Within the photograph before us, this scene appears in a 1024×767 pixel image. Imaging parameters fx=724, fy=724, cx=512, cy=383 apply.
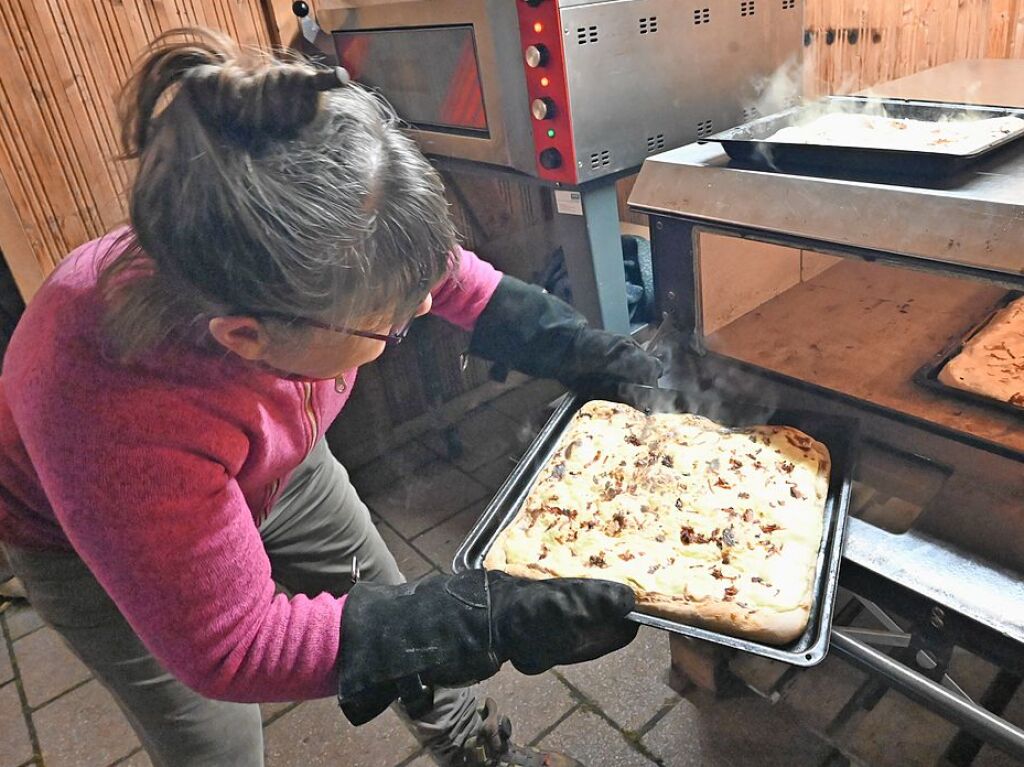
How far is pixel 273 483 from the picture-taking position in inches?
43.5

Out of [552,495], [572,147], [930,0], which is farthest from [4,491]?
[930,0]

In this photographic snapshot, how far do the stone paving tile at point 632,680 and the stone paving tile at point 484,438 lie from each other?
97cm

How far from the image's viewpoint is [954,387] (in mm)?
1137

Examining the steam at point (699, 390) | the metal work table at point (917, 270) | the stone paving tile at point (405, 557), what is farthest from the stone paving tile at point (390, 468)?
the metal work table at point (917, 270)

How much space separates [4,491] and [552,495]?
79 cm

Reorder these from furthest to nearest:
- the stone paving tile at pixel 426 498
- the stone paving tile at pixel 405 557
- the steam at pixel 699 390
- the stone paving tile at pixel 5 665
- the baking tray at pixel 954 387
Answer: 1. the stone paving tile at pixel 426 498
2. the stone paving tile at pixel 405 557
3. the stone paving tile at pixel 5 665
4. the steam at pixel 699 390
5. the baking tray at pixel 954 387

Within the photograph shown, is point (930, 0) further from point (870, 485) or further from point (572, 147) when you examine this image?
point (870, 485)

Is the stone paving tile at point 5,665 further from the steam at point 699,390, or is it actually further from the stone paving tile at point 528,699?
the steam at point 699,390

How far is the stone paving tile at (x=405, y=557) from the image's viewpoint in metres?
2.33

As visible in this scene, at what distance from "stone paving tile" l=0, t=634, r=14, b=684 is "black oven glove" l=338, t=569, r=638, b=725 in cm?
186

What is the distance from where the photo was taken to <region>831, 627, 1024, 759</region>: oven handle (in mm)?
853

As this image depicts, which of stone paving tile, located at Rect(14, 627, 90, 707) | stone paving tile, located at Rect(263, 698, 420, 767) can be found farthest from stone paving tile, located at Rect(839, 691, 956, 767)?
stone paving tile, located at Rect(14, 627, 90, 707)

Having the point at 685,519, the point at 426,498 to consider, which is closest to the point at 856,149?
the point at 685,519

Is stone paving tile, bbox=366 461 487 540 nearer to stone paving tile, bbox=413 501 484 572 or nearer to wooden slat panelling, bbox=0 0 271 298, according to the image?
stone paving tile, bbox=413 501 484 572
